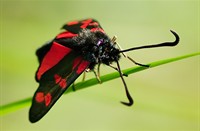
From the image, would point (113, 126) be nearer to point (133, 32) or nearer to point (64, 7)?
point (133, 32)

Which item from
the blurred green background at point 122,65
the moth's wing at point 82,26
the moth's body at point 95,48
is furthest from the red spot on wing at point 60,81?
the blurred green background at point 122,65

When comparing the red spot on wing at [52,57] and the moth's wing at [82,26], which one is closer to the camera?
the red spot on wing at [52,57]

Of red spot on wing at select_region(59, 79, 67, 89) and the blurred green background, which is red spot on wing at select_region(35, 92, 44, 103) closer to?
red spot on wing at select_region(59, 79, 67, 89)

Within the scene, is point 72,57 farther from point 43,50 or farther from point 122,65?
point 122,65

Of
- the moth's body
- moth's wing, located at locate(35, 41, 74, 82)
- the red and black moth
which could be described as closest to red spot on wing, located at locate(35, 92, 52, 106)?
the red and black moth

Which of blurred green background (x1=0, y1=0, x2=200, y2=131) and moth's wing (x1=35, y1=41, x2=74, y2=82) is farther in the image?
blurred green background (x1=0, y1=0, x2=200, y2=131)

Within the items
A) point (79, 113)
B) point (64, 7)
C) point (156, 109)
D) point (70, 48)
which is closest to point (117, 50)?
point (70, 48)

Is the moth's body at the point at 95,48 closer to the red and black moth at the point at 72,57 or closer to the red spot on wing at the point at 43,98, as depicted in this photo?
the red and black moth at the point at 72,57
